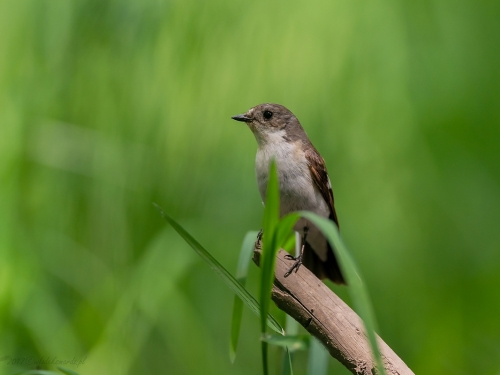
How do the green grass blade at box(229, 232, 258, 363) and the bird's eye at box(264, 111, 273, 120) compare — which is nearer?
the green grass blade at box(229, 232, 258, 363)

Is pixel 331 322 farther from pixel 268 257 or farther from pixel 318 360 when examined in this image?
pixel 268 257

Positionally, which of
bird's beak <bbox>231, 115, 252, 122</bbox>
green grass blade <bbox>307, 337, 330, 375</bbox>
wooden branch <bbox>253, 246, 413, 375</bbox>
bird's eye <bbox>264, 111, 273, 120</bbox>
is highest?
bird's eye <bbox>264, 111, 273, 120</bbox>

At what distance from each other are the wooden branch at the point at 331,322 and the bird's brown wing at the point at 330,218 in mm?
1065

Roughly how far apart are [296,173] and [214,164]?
29.1 inches

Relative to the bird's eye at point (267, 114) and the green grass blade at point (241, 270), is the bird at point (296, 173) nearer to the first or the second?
the bird's eye at point (267, 114)

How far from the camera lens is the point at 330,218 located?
123 inches

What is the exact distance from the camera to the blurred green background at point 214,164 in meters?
3.00

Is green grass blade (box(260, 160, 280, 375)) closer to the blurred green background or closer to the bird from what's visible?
the bird

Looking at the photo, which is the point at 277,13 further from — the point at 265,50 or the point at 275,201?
the point at 275,201

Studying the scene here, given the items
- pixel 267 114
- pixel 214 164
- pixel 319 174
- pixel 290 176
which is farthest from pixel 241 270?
pixel 214 164

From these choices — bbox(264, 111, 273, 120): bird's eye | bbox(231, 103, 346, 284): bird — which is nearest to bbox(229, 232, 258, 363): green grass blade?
bbox(231, 103, 346, 284): bird

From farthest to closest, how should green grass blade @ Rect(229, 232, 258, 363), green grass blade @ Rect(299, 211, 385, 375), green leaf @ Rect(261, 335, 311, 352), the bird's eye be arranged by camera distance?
the bird's eye < green grass blade @ Rect(229, 232, 258, 363) < green leaf @ Rect(261, 335, 311, 352) < green grass blade @ Rect(299, 211, 385, 375)

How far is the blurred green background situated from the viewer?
2996mm

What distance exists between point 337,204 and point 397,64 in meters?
1.02
